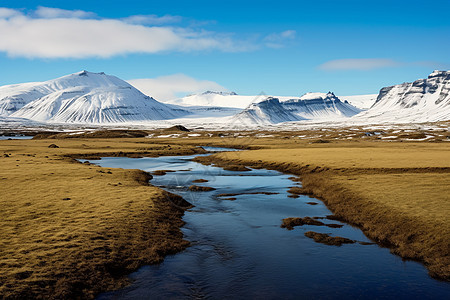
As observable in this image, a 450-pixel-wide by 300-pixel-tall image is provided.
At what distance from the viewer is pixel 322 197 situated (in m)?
37.2

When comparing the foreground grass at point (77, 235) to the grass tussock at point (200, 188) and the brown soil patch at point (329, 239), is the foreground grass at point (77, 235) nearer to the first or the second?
the grass tussock at point (200, 188)

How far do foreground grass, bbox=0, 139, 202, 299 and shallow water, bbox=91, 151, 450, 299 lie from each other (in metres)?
1.33

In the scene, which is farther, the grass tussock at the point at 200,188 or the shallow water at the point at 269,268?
the grass tussock at the point at 200,188

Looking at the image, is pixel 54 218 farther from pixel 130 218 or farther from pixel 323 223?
pixel 323 223

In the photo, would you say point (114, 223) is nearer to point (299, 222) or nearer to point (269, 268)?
point (269, 268)

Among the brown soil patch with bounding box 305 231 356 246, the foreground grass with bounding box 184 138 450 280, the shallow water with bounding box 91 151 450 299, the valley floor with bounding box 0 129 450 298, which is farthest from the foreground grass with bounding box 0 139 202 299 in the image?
the foreground grass with bounding box 184 138 450 280

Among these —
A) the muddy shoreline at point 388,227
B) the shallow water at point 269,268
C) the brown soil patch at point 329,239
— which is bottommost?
the shallow water at point 269,268

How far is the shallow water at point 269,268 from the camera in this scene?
1669 cm

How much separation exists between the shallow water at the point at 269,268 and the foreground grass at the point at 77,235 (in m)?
1.33

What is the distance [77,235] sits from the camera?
20.9 metres

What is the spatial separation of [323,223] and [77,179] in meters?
28.1

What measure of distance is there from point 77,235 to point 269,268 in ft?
37.3

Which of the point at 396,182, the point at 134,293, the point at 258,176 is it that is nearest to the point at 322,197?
the point at 396,182

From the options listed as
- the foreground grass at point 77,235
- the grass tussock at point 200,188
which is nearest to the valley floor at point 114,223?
the foreground grass at point 77,235
